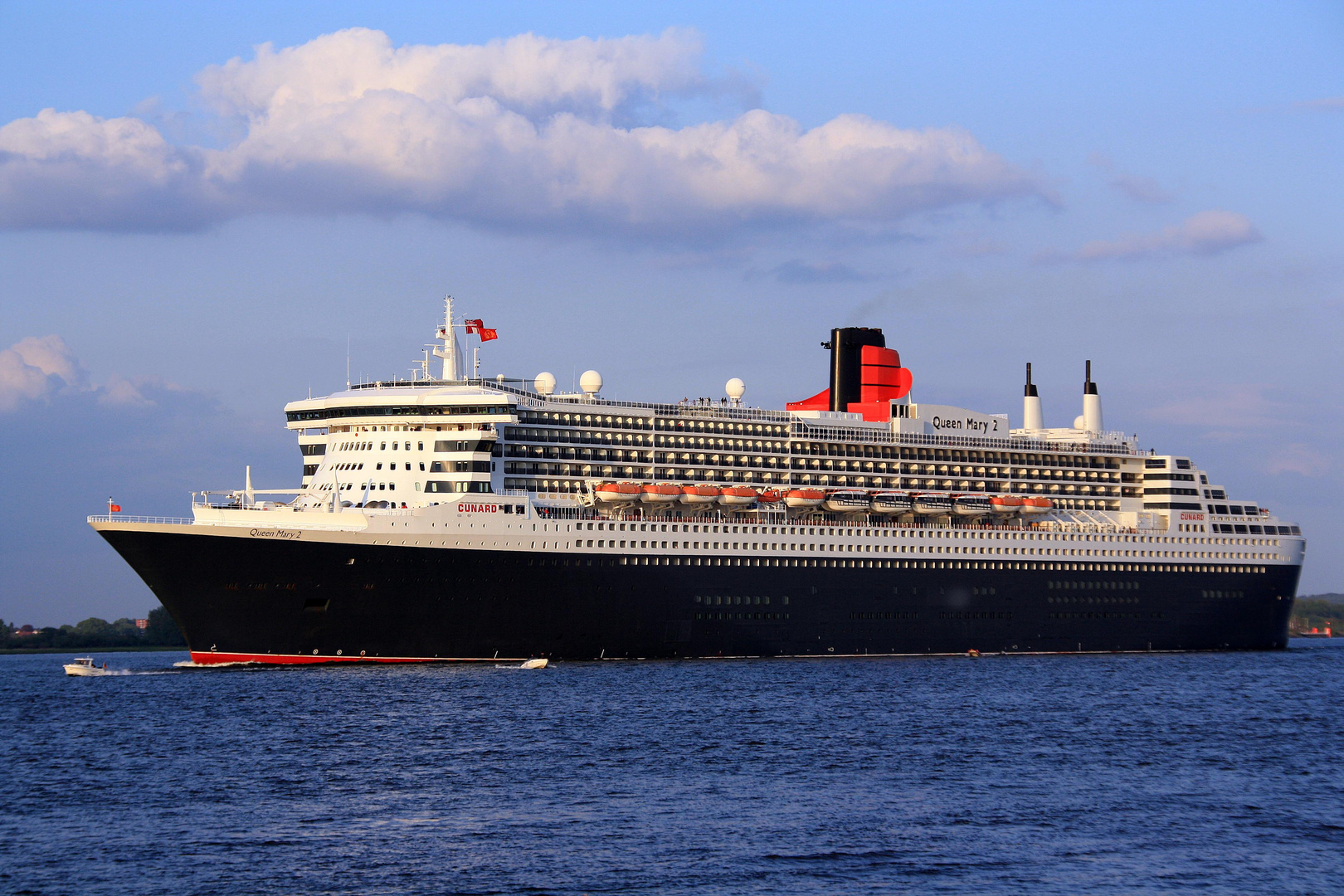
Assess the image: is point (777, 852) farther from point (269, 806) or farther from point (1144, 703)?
point (1144, 703)

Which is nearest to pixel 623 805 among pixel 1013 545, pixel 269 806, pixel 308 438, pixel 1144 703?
pixel 269 806

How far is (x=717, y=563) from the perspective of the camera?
206 feet

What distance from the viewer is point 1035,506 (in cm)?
7400

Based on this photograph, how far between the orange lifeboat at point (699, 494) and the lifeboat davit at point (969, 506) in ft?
46.2

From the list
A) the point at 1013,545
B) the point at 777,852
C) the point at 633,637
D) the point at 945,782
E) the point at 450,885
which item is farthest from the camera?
A: the point at 1013,545

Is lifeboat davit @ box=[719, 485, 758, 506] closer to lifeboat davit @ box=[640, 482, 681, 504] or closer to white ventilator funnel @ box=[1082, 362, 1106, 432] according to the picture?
lifeboat davit @ box=[640, 482, 681, 504]

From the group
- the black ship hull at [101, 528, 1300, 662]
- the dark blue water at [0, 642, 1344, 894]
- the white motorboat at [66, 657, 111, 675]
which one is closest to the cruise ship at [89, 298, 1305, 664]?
the black ship hull at [101, 528, 1300, 662]

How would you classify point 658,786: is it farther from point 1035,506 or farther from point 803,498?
point 1035,506

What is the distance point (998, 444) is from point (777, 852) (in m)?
51.9

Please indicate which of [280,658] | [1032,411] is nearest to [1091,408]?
[1032,411]

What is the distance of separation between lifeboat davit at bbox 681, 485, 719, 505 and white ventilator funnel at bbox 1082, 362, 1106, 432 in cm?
2804

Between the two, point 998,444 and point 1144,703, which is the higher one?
point 998,444

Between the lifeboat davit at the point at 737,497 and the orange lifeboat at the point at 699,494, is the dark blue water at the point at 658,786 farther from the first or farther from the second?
the lifeboat davit at the point at 737,497

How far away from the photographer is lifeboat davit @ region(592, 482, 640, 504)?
61.4 m
